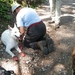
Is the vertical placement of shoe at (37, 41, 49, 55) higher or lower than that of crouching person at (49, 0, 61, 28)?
lower

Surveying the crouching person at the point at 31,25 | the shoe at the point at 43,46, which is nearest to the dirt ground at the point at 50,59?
the shoe at the point at 43,46

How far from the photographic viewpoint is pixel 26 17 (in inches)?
256

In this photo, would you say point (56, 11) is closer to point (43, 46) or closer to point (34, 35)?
point (34, 35)

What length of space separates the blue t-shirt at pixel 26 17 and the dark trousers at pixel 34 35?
7.2 inches

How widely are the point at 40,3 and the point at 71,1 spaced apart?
2021 millimetres

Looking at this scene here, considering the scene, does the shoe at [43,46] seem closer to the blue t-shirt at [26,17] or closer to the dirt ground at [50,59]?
the dirt ground at [50,59]

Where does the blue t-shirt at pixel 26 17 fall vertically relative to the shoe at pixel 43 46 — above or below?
above

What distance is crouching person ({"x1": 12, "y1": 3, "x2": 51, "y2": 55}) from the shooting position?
647 cm

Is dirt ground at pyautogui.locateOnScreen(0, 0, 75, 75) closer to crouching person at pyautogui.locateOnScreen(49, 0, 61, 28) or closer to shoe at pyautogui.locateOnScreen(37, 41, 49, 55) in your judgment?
shoe at pyautogui.locateOnScreen(37, 41, 49, 55)

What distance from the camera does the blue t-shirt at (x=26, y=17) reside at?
21.2 ft

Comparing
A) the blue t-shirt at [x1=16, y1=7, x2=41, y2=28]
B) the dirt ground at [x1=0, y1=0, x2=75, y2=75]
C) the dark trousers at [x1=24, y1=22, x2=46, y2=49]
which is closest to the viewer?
the dirt ground at [x1=0, y1=0, x2=75, y2=75]

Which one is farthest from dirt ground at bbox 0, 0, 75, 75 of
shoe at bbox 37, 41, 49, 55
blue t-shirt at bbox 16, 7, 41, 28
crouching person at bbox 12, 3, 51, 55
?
blue t-shirt at bbox 16, 7, 41, 28

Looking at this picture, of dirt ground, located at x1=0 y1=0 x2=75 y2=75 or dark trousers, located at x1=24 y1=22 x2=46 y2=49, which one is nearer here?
dirt ground, located at x1=0 y1=0 x2=75 y2=75

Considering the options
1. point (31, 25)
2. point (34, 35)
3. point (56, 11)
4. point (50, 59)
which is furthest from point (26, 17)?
point (56, 11)
